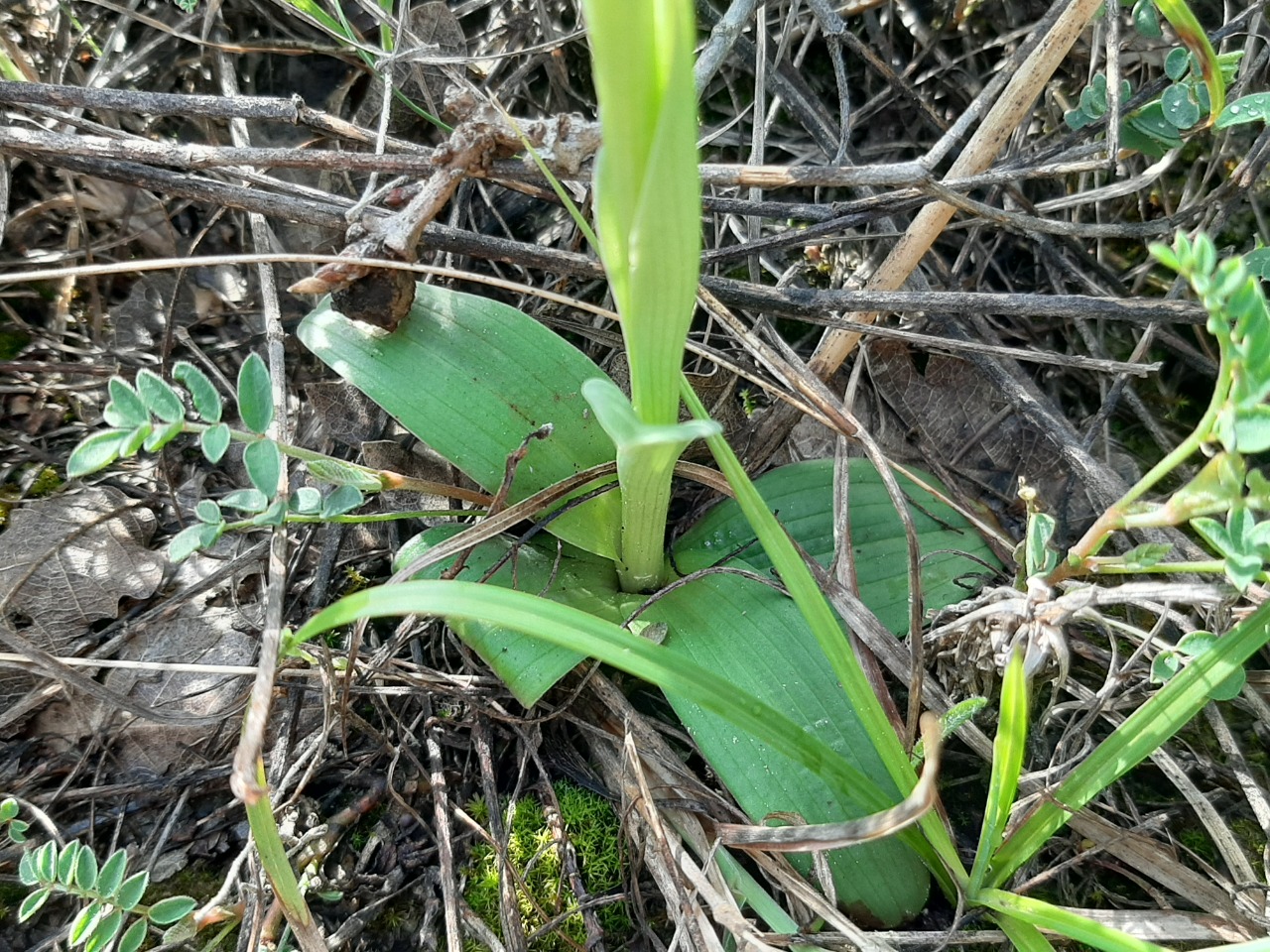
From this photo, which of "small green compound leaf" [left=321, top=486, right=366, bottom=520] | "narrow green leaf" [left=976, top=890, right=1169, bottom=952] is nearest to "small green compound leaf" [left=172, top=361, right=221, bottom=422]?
"small green compound leaf" [left=321, top=486, right=366, bottom=520]

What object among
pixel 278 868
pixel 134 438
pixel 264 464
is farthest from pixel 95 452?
pixel 278 868

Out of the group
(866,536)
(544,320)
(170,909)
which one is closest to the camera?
(170,909)

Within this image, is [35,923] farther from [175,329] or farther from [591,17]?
[591,17]

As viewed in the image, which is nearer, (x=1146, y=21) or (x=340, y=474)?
(x=340, y=474)

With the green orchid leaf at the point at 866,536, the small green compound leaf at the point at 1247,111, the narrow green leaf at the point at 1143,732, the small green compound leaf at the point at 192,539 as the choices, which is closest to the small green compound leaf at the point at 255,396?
the small green compound leaf at the point at 192,539

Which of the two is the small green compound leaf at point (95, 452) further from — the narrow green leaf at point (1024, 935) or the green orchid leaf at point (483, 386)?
the narrow green leaf at point (1024, 935)

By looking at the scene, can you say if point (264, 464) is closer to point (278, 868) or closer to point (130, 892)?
point (278, 868)
